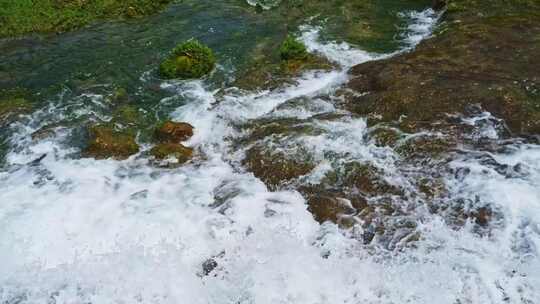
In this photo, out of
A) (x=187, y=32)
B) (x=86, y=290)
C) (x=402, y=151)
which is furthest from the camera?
(x=187, y=32)

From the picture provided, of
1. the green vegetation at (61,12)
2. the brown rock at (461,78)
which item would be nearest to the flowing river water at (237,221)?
the brown rock at (461,78)

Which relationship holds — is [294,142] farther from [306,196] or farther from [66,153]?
[66,153]

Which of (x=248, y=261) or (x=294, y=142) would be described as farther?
(x=294, y=142)

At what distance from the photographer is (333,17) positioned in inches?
903

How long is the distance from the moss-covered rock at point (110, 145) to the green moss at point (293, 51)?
6.40m

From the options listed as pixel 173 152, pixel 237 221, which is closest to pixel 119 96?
pixel 173 152

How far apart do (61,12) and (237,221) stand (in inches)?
632

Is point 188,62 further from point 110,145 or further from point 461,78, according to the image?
point 461,78

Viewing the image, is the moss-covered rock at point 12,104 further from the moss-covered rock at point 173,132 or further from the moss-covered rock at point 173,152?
the moss-covered rock at point 173,152

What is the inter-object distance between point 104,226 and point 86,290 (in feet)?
6.53

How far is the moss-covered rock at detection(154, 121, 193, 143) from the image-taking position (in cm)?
1548

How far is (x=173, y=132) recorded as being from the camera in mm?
15484

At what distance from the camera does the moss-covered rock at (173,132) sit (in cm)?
1548

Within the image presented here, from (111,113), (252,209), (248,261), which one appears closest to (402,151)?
(252,209)
